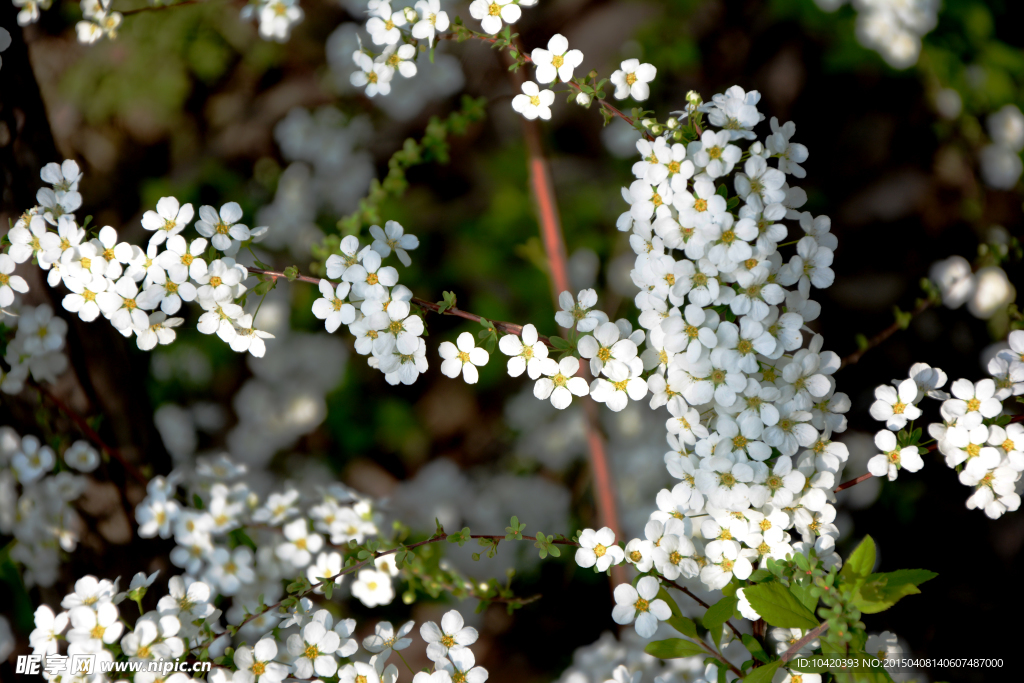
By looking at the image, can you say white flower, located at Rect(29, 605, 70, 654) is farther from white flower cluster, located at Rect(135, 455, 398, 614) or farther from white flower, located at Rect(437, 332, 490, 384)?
white flower, located at Rect(437, 332, 490, 384)

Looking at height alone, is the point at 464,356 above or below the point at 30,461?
above

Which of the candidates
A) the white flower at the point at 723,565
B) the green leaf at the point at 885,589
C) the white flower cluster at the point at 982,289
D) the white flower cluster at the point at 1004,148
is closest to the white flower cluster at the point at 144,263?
the white flower at the point at 723,565

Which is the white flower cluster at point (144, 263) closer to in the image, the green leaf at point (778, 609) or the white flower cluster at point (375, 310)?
the white flower cluster at point (375, 310)

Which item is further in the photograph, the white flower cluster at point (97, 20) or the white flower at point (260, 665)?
the white flower cluster at point (97, 20)

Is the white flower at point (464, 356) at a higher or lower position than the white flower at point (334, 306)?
lower

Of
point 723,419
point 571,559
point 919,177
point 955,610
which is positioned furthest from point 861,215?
point 723,419

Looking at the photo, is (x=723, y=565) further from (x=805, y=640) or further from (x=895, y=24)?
(x=895, y=24)

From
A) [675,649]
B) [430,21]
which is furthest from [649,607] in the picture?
[430,21]
